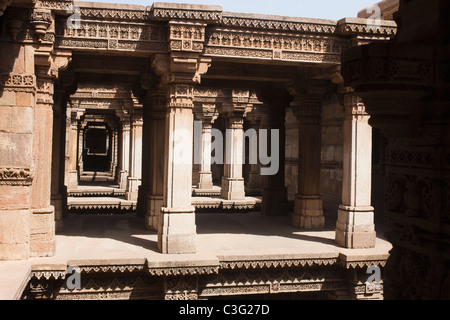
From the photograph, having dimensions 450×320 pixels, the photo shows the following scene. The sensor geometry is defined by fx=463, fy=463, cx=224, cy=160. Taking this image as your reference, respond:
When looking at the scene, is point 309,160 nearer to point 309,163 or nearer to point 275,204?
point 309,163

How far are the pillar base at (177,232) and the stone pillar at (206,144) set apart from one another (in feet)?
37.4

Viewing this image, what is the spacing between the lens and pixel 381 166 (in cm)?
1266

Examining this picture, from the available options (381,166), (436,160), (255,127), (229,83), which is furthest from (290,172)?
(436,160)

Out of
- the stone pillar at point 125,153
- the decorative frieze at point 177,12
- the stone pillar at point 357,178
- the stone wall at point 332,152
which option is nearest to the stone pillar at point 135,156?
the stone pillar at point 125,153

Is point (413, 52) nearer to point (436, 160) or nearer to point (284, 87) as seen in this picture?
point (436, 160)

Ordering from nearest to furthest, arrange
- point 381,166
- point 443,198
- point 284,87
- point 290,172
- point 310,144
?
point 443,198 < point 310,144 < point 284,87 < point 381,166 < point 290,172

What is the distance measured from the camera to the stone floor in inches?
275

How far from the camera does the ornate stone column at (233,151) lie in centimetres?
1642

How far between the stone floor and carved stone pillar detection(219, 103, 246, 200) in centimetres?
495

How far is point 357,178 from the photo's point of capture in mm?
8672

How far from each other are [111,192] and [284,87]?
8833 millimetres

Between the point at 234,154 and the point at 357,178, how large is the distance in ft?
27.6

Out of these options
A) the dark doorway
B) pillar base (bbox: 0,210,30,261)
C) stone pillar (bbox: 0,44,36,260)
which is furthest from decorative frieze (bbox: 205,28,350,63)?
the dark doorway

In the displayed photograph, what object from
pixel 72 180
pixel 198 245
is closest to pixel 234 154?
pixel 72 180
